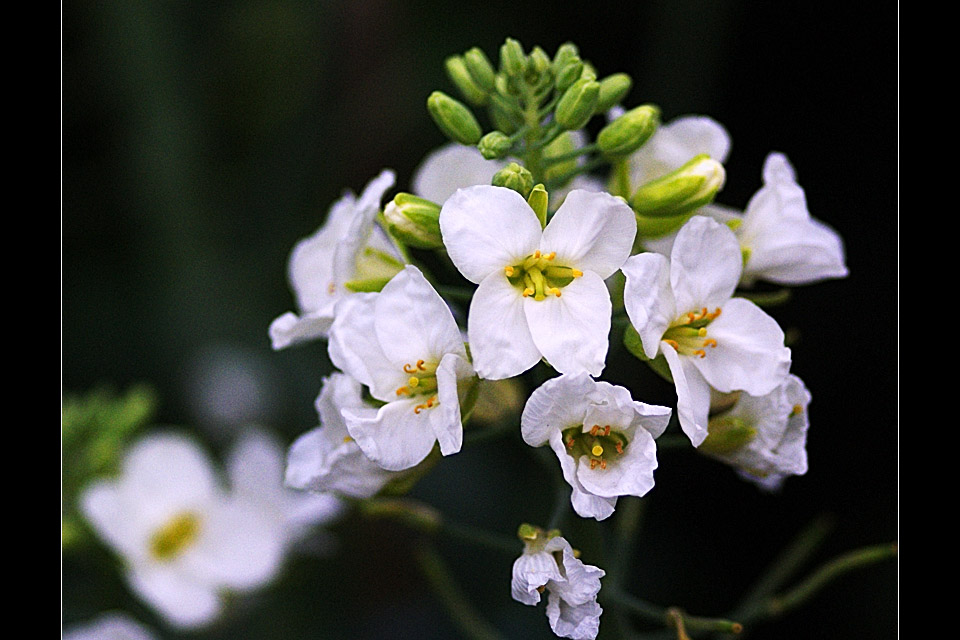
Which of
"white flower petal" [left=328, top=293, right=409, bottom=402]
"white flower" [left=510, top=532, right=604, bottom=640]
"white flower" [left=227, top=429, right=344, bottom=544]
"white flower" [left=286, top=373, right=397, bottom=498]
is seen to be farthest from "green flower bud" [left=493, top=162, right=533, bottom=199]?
"white flower" [left=227, top=429, right=344, bottom=544]

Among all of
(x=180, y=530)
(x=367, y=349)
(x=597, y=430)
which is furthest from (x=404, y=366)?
(x=180, y=530)

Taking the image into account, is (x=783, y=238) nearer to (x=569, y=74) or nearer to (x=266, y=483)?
(x=569, y=74)

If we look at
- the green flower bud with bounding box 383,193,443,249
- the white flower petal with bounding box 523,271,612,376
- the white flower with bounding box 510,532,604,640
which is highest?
the green flower bud with bounding box 383,193,443,249

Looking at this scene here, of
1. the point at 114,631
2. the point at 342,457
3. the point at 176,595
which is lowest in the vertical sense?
the point at 176,595

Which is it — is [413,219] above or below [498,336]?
above

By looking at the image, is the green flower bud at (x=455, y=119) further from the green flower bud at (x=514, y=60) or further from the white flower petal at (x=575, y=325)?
the white flower petal at (x=575, y=325)

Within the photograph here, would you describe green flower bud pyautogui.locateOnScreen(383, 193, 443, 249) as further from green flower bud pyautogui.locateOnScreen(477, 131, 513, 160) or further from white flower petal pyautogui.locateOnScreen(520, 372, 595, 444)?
white flower petal pyautogui.locateOnScreen(520, 372, 595, 444)

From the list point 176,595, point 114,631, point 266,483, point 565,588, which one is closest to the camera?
point 565,588
